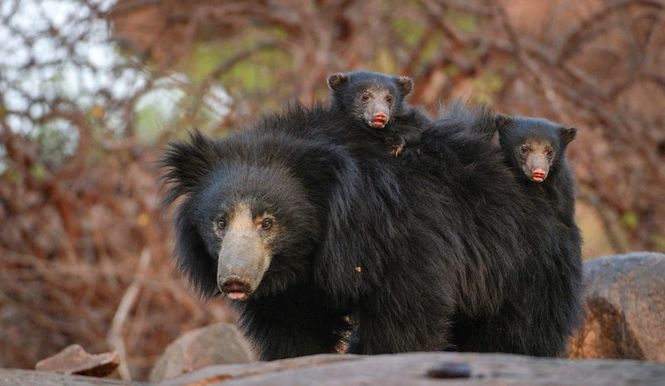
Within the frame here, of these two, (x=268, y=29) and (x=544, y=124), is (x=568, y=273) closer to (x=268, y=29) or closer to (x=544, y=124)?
(x=544, y=124)

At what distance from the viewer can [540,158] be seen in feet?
14.8

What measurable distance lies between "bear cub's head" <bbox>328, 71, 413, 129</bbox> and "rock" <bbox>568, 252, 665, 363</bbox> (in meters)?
1.37

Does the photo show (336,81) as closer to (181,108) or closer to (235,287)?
(235,287)

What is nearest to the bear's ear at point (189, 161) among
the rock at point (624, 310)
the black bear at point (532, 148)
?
the black bear at point (532, 148)

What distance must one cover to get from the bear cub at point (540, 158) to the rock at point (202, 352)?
1.76m

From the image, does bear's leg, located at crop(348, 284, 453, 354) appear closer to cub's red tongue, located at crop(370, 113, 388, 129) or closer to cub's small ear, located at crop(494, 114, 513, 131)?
cub's red tongue, located at crop(370, 113, 388, 129)

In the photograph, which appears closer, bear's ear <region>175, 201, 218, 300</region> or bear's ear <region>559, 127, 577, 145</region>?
bear's ear <region>175, 201, 218, 300</region>

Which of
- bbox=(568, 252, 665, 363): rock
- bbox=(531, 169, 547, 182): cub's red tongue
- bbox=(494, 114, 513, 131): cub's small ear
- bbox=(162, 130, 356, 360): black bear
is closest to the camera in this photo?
bbox=(162, 130, 356, 360): black bear

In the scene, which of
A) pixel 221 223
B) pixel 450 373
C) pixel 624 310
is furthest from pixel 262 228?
pixel 624 310

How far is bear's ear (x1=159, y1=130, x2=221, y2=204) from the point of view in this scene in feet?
14.0

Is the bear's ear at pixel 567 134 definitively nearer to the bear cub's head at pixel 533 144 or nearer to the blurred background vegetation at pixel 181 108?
the bear cub's head at pixel 533 144

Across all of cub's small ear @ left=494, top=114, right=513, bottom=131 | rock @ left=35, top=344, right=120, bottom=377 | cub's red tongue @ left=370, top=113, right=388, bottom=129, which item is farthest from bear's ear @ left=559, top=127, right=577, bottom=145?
rock @ left=35, top=344, right=120, bottom=377

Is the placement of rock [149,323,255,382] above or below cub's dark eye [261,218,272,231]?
below

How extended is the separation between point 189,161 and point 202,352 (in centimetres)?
156
